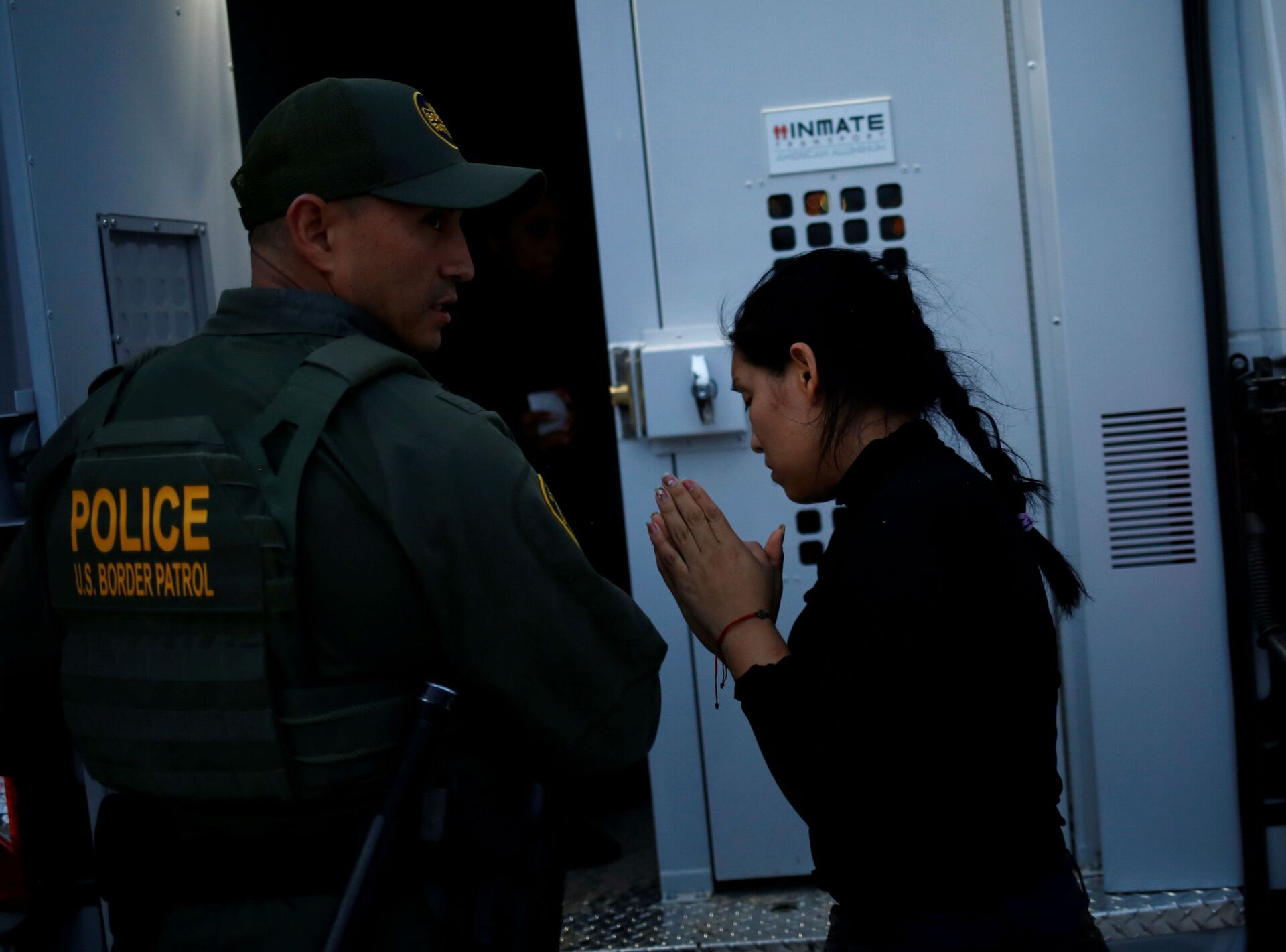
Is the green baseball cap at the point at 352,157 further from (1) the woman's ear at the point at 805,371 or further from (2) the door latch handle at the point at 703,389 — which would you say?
(2) the door latch handle at the point at 703,389

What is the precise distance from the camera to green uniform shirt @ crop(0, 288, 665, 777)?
1.27 meters

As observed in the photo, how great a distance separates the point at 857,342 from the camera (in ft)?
4.57

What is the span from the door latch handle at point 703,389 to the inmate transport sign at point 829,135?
431mm

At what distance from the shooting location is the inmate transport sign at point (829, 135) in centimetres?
236

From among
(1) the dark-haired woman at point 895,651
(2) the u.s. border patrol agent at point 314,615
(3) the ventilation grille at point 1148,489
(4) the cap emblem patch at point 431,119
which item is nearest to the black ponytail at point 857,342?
(1) the dark-haired woman at point 895,651

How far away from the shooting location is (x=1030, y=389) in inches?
93.7

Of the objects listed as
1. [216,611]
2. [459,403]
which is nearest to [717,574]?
[459,403]

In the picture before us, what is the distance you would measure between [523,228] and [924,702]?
281 centimetres

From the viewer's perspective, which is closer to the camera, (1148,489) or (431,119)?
(431,119)

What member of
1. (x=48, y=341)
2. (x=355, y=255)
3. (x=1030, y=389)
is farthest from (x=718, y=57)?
(x=48, y=341)

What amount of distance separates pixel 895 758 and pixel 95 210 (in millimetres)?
1651

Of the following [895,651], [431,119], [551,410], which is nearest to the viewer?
[895,651]

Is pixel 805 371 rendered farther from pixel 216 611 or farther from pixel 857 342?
pixel 216 611

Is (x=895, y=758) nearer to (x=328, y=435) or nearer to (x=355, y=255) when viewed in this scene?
(x=328, y=435)
